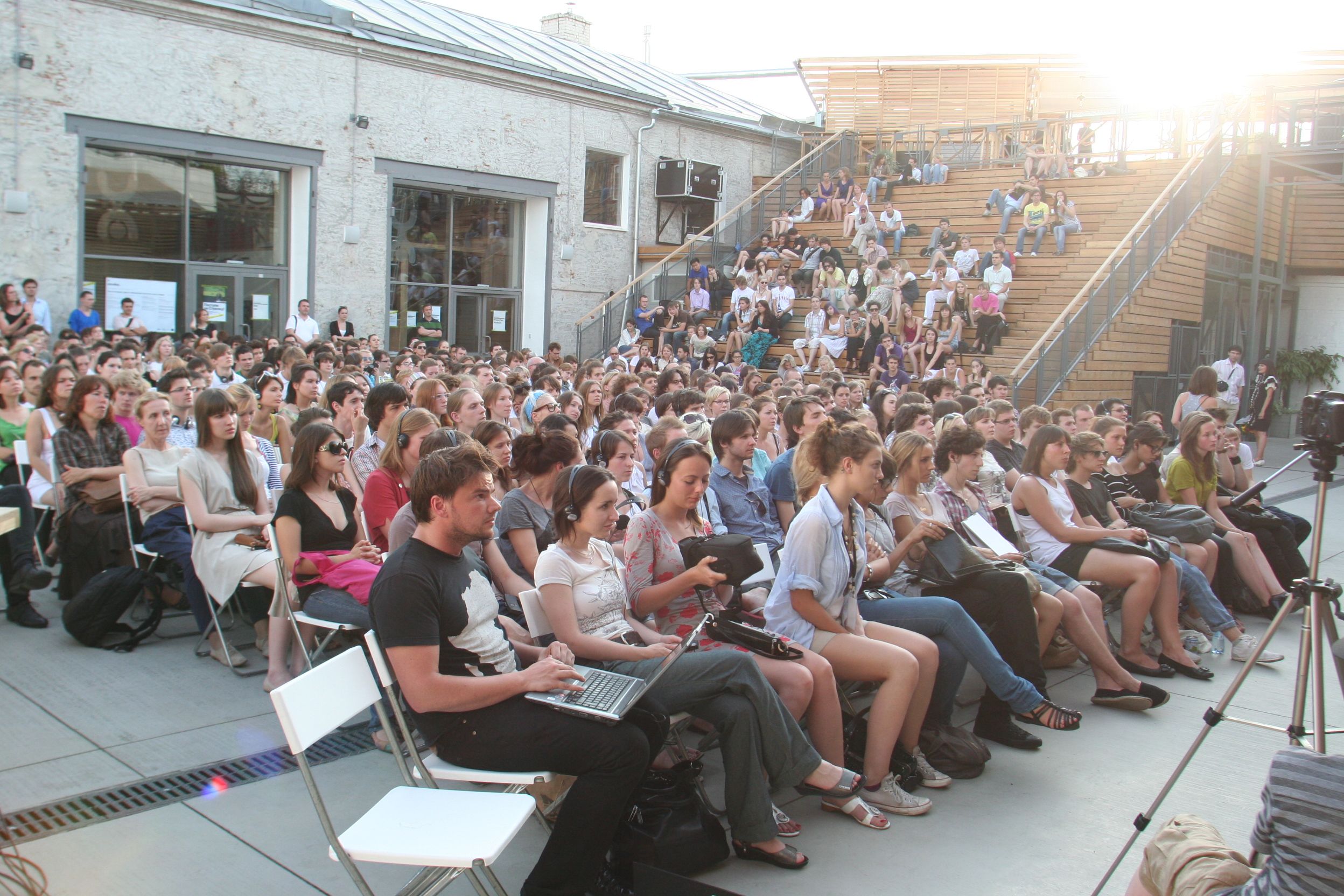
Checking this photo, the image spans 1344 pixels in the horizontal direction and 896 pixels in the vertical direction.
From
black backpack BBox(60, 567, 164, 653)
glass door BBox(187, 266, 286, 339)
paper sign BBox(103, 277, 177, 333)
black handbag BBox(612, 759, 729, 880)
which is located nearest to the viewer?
black handbag BBox(612, 759, 729, 880)

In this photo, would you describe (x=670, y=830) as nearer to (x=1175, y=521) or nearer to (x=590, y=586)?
(x=590, y=586)

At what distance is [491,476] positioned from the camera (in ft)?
11.0

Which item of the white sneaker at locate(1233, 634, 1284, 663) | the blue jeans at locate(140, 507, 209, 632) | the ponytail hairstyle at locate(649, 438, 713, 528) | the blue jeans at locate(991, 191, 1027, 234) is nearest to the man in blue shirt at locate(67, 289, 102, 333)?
the blue jeans at locate(140, 507, 209, 632)

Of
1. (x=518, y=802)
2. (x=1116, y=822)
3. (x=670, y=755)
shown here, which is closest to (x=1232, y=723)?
(x=1116, y=822)

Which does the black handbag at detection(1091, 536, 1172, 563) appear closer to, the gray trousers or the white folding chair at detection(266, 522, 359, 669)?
the gray trousers

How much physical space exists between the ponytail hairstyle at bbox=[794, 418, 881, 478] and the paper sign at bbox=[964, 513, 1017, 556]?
4.13 feet

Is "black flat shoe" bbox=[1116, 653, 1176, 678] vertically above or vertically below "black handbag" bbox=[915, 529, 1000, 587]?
below

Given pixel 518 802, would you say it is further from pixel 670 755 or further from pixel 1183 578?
pixel 1183 578

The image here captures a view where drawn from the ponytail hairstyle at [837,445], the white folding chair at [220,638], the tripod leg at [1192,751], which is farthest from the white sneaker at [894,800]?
the white folding chair at [220,638]

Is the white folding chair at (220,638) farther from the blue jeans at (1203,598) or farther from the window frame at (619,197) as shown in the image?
the window frame at (619,197)

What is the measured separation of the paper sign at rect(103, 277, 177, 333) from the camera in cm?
1516

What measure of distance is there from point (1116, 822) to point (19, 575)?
233 inches

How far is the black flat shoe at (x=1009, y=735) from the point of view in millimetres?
4855

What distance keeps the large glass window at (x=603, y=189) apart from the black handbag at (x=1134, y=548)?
16761 mm
